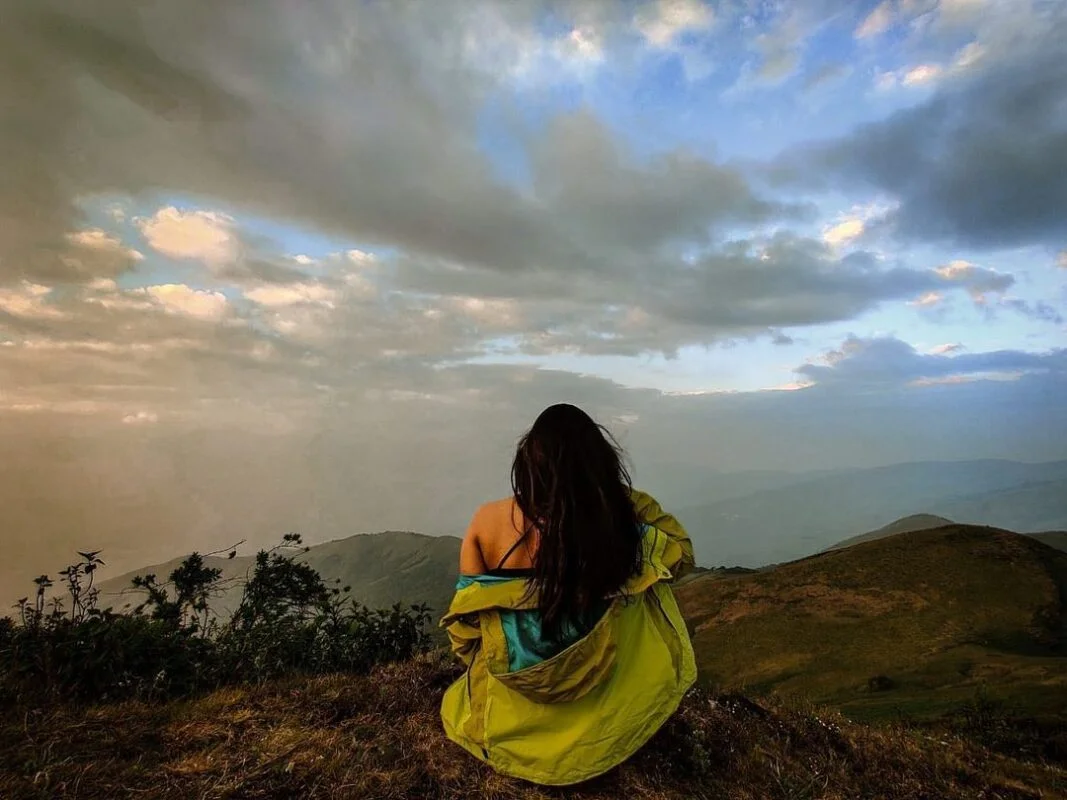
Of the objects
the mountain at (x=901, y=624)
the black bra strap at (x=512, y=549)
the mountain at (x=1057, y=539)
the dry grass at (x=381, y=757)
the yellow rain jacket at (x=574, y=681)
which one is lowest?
the mountain at (x=1057, y=539)

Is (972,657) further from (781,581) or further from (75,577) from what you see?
(75,577)

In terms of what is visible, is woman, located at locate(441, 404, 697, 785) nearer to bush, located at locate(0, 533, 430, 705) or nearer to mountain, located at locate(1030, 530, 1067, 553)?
bush, located at locate(0, 533, 430, 705)

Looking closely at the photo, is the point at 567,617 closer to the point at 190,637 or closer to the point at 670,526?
the point at 670,526

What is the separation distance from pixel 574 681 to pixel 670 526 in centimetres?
177

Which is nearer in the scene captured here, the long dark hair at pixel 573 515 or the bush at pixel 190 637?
the long dark hair at pixel 573 515

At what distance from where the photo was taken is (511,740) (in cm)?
505

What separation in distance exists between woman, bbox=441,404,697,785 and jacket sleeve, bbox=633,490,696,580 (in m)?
0.17

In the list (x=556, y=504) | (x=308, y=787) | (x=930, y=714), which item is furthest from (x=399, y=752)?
(x=930, y=714)

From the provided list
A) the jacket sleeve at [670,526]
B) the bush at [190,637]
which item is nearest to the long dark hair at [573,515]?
the jacket sleeve at [670,526]

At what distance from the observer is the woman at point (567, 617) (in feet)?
15.5

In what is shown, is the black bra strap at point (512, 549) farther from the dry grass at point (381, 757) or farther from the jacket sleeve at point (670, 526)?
the dry grass at point (381, 757)

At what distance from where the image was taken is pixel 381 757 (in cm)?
543

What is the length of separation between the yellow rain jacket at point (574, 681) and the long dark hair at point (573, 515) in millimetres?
185

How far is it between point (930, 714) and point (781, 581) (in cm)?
4576
